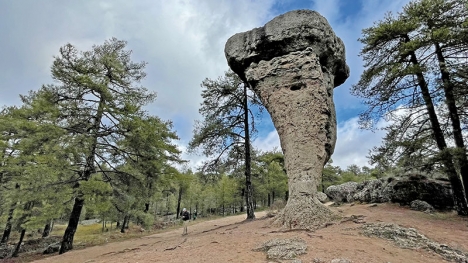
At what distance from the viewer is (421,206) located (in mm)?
11617

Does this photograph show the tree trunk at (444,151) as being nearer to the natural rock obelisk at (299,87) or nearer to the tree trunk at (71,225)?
the natural rock obelisk at (299,87)

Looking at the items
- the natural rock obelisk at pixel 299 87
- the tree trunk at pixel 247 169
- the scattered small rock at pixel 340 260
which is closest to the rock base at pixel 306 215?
the natural rock obelisk at pixel 299 87

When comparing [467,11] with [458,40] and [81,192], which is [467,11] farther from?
[81,192]

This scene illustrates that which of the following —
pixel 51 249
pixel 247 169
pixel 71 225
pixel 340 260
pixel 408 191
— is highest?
pixel 247 169

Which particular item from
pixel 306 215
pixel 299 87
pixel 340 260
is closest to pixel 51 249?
pixel 306 215

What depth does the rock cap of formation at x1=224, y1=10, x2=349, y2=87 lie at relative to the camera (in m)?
9.30

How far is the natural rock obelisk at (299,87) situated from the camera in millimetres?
7613

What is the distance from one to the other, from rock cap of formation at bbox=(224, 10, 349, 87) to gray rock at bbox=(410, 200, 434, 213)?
7.29 meters

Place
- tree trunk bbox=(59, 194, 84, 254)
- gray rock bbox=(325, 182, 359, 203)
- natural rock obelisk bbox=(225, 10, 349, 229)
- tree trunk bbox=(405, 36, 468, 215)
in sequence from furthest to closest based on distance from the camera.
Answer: gray rock bbox=(325, 182, 359, 203) < tree trunk bbox=(59, 194, 84, 254) < tree trunk bbox=(405, 36, 468, 215) < natural rock obelisk bbox=(225, 10, 349, 229)

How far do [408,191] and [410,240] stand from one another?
901 cm

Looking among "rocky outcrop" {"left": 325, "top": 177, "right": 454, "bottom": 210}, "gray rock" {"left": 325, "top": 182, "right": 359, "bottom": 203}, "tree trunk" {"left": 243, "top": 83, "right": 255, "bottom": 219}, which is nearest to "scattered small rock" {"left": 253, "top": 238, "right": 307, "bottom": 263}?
"tree trunk" {"left": 243, "top": 83, "right": 255, "bottom": 219}

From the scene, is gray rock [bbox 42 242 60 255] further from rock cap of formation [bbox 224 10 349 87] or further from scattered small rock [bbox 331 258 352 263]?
scattered small rock [bbox 331 258 352 263]

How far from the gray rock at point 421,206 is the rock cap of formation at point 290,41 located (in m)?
7.29

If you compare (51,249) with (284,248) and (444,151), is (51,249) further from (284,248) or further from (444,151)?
(444,151)
